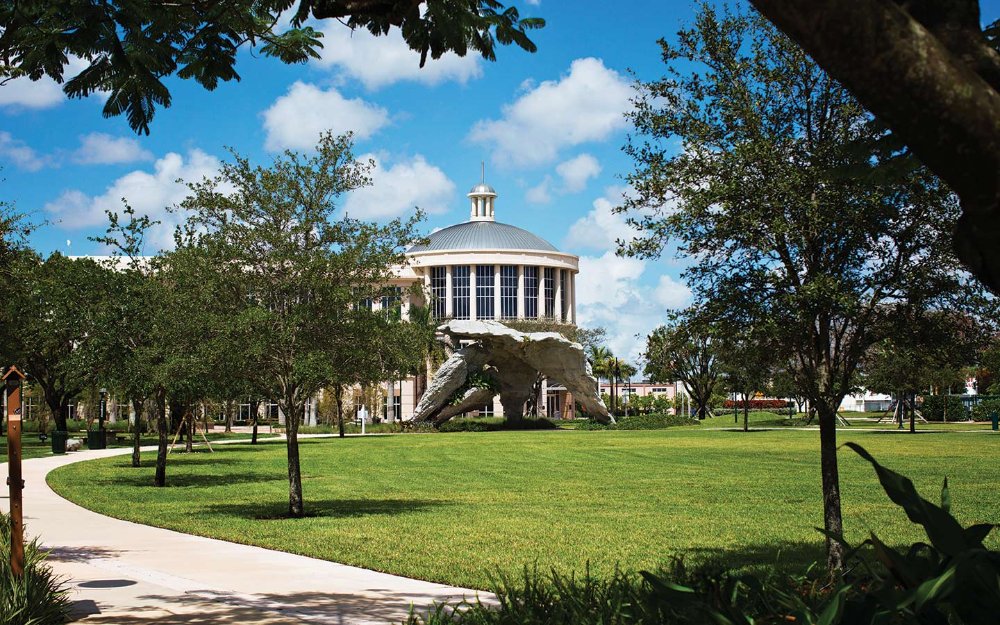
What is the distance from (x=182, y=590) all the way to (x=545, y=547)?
4870mm

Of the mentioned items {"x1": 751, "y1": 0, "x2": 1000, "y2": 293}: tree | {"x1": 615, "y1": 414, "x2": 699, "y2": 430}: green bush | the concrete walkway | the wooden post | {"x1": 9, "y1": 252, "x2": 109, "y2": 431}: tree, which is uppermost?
{"x1": 9, "y1": 252, "x2": 109, "y2": 431}: tree

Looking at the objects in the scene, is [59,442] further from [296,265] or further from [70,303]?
[296,265]

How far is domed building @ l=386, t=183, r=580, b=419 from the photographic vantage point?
10556cm

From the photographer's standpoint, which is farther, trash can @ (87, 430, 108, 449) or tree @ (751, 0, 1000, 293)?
trash can @ (87, 430, 108, 449)

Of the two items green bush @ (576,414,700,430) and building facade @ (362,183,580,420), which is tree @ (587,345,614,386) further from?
green bush @ (576,414,700,430)

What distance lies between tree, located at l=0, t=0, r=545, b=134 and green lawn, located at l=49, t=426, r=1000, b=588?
400 cm

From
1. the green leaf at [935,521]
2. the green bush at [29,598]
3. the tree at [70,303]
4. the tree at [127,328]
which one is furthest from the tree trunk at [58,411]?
the green leaf at [935,521]

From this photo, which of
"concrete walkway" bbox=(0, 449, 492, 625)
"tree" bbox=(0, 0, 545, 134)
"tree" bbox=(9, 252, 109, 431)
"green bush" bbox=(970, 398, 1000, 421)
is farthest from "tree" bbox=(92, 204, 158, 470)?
"green bush" bbox=(970, 398, 1000, 421)

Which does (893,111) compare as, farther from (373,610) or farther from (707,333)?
(707,333)

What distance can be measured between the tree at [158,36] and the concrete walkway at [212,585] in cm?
434

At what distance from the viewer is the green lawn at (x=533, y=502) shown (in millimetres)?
12766

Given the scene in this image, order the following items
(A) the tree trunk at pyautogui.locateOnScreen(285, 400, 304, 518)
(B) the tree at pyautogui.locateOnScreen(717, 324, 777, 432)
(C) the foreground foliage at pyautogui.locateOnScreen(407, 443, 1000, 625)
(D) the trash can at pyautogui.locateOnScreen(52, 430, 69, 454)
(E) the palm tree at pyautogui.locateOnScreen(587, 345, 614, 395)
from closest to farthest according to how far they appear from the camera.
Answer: (C) the foreground foliage at pyautogui.locateOnScreen(407, 443, 1000, 625), (B) the tree at pyautogui.locateOnScreen(717, 324, 777, 432), (A) the tree trunk at pyautogui.locateOnScreen(285, 400, 304, 518), (D) the trash can at pyautogui.locateOnScreen(52, 430, 69, 454), (E) the palm tree at pyautogui.locateOnScreen(587, 345, 614, 395)

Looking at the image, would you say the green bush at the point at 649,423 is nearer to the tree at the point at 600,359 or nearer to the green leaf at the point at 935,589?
the tree at the point at 600,359

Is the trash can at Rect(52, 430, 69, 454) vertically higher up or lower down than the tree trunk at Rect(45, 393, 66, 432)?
lower down
